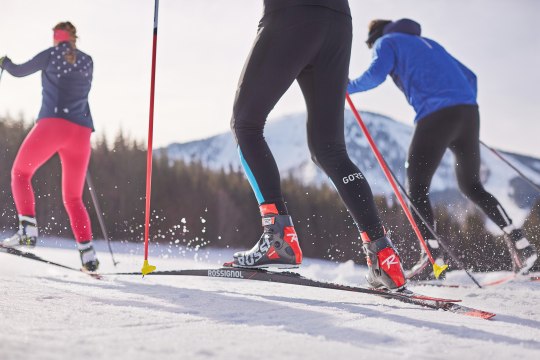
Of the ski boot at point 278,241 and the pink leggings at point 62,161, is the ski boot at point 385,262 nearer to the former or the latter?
the ski boot at point 278,241

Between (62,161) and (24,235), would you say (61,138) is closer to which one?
(62,161)

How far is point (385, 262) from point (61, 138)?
273 centimetres

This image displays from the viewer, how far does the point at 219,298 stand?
2291mm

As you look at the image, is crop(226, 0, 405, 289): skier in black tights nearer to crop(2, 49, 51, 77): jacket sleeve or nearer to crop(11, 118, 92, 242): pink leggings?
crop(11, 118, 92, 242): pink leggings

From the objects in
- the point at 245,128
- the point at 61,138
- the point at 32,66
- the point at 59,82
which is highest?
the point at 32,66

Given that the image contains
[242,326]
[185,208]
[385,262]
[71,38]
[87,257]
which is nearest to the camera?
[242,326]

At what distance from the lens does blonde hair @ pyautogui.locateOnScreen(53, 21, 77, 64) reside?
12.8 feet

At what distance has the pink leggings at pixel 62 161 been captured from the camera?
3760 millimetres

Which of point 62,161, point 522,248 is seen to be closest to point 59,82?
point 62,161

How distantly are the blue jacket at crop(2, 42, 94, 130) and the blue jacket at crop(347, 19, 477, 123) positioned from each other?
2.31 m

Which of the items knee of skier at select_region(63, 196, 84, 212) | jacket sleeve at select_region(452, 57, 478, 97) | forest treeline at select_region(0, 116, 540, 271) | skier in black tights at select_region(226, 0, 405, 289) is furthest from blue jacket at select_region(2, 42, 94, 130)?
forest treeline at select_region(0, 116, 540, 271)

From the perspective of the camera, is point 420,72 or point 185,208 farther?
point 185,208

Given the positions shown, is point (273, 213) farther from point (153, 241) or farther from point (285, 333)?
point (153, 241)

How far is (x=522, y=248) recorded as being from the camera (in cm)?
362
